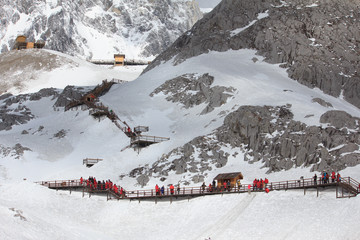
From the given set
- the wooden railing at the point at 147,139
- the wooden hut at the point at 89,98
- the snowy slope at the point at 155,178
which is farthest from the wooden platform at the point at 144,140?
the wooden hut at the point at 89,98

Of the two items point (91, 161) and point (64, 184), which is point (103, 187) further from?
point (91, 161)

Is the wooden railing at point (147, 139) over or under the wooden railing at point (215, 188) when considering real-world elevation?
over

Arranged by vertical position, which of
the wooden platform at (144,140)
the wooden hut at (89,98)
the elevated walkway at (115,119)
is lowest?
the wooden platform at (144,140)

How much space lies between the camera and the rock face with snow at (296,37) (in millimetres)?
90438

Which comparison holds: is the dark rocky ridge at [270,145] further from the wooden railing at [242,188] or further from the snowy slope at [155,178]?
the wooden railing at [242,188]

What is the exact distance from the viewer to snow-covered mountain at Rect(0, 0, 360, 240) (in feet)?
158

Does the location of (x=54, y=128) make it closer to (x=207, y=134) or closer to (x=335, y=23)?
(x=207, y=134)

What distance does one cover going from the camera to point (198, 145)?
70.7 meters

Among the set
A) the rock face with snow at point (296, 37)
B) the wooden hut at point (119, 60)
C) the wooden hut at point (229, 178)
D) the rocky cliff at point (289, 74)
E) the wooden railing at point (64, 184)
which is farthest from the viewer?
the wooden hut at point (119, 60)

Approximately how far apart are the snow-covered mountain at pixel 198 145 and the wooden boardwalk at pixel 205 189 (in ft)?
2.28

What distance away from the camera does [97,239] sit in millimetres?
48812

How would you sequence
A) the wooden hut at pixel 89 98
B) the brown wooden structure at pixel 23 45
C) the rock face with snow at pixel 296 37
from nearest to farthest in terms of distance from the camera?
the wooden hut at pixel 89 98 → the rock face with snow at pixel 296 37 → the brown wooden structure at pixel 23 45

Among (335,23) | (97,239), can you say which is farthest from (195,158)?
(335,23)

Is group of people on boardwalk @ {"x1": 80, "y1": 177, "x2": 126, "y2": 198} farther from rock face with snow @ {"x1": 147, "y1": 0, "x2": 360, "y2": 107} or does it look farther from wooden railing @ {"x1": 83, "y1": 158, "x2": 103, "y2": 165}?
rock face with snow @ {"x1": 147, "y1": 0, "x2": 360, "y2": 107}
